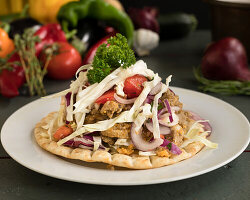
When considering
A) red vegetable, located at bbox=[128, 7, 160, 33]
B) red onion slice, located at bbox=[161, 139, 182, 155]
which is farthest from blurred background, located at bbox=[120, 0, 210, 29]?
red onion slice, located at bbox=[161, 139, 182, 155]

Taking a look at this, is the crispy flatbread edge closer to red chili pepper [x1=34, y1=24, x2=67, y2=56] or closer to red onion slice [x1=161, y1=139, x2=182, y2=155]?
red onion slice [x1=161, y1=139, x2=182, y2=155]

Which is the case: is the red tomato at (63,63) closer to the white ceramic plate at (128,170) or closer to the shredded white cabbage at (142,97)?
the white ceramic plate at (128,170)

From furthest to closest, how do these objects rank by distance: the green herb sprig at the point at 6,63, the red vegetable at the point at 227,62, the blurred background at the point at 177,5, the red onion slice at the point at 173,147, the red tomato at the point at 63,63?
the blurred background at the point at 177,5
the red tomato at the point at 63,63
the red vegetable at the point at 227,62
the green herb sprig at the point at 6,63
the red onion slice at the point at 173,147

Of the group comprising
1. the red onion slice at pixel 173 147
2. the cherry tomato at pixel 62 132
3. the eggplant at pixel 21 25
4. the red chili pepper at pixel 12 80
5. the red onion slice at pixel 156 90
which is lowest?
the red chili pepper at pixel 12 80

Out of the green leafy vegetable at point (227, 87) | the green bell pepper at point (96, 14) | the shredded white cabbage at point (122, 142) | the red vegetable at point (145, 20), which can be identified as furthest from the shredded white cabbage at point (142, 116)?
the red vegetable at point (145, 20)

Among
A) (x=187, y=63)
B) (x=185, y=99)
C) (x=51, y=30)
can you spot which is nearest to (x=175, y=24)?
(x=187, y=63)

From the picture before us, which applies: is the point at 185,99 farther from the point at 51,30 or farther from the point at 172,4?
the point at 172,4

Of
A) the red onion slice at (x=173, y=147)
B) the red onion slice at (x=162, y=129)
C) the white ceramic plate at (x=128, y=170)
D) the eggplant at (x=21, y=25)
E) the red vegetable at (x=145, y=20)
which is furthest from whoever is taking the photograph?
the red vegetable at (x=145, y=20)
